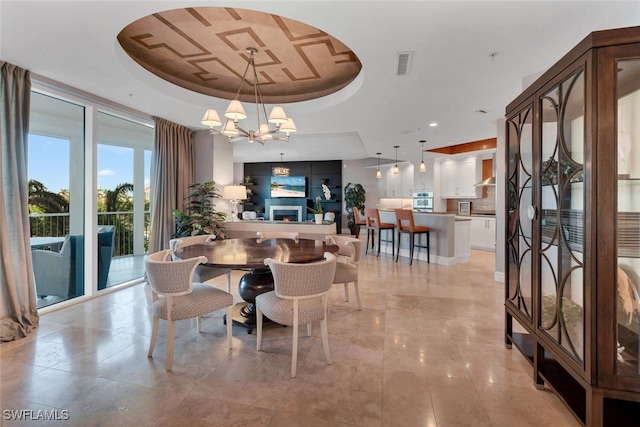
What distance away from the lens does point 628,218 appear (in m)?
1.44

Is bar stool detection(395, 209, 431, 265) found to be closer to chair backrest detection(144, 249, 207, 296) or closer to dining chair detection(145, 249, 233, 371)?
dining chair detection(145, 249, 233, 371)

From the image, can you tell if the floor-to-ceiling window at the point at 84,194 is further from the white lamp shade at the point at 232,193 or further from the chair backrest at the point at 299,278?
the chair backrest at the point at 299,278

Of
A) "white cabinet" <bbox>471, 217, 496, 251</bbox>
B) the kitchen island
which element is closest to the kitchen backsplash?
"white cabinet" <bbox>471, 217, 496, 251</bbox>

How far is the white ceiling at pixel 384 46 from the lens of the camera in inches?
78.5

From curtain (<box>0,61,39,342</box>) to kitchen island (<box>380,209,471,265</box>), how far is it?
19.5 ft

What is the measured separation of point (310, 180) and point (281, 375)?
9641 millimetres

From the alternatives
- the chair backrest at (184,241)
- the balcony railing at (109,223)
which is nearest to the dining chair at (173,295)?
the chair backrest at (184,241)

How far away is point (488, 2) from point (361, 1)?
2.70ft

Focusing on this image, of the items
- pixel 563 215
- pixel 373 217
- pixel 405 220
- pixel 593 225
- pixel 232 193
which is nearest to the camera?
pixel 593 225

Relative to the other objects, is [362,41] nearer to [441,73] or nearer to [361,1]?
[361,1]

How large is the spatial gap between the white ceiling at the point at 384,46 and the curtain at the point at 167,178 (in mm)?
456

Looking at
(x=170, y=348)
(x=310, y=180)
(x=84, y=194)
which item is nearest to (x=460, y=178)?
(x=310, y=180)

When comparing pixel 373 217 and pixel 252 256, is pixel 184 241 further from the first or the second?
pixel 373 217

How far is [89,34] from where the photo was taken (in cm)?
234
